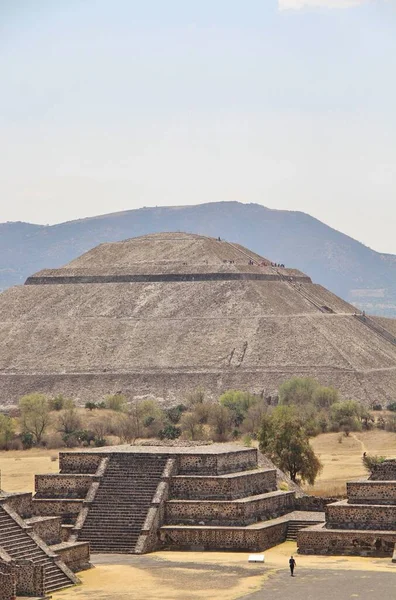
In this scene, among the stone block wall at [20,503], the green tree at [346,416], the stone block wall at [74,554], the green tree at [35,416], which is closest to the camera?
the stone block wall at [74,554]

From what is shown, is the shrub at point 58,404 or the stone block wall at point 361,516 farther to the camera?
the shrub at point 58,404

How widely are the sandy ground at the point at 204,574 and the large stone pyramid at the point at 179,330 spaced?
76.0m

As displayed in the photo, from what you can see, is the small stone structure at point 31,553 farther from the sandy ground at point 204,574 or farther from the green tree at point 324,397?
the green tree at point 324,397

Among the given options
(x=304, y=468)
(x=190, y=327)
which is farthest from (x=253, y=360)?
(x=304, y=468)

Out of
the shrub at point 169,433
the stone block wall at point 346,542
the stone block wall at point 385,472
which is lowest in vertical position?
the stone block wall at point 346,542

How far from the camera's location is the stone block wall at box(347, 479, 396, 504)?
162ft

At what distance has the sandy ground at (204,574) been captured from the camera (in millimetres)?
40750

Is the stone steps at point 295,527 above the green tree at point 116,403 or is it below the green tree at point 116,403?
below

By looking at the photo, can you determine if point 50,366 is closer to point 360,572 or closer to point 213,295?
point 213,295

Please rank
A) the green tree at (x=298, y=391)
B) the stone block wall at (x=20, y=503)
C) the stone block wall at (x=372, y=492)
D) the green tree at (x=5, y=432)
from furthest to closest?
the green tree at (x=298, y=391), the green tree at (x=5, y=432), the stone block wall at (x=372, y=492), the stone block wall at (x=20, y=503)

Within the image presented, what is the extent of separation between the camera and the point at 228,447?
55.3 m

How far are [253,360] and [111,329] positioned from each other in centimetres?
1644

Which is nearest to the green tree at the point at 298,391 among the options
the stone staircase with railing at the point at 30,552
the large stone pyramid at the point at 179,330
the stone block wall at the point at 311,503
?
the large stone pyramid at the point at 179,330

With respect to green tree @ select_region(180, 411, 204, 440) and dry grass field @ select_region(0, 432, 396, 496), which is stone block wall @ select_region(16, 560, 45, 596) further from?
green tree @ select_region(180, 411, 204, 440)
